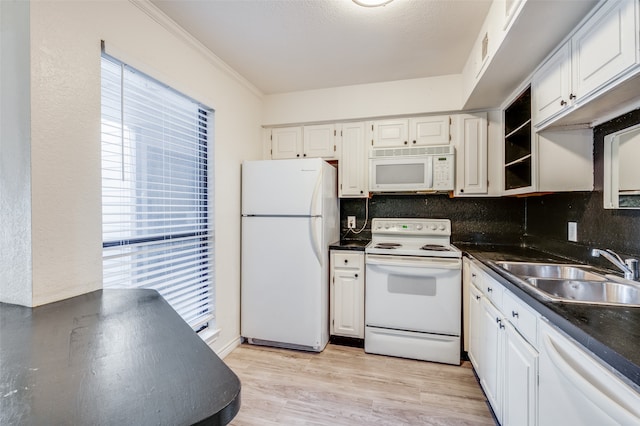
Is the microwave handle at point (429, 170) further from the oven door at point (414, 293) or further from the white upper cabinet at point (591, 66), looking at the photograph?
the white upper cabinet at point (591, 66)

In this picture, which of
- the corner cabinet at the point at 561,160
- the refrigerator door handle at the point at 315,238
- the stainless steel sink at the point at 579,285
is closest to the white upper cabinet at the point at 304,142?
the refrigerator door handle at the point at 315,238

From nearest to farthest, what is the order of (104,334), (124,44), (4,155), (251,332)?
(104,334) → (4,155) → (124,44) → (251,332)

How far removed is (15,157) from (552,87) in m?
2.68

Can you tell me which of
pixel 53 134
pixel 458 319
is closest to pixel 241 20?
pixel 53 134

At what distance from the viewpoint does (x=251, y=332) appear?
2.71 meters

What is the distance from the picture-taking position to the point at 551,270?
5.91 ft

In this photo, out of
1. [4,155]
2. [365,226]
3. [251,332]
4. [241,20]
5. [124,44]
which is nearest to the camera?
[4,155]

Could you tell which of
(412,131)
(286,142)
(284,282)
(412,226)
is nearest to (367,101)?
(412,131)

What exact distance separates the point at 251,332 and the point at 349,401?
1.14 metres

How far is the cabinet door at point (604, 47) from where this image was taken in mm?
1093

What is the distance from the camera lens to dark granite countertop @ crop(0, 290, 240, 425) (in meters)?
0.53

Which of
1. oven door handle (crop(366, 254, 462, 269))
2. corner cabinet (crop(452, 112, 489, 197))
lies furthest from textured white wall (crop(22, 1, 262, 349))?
corner cabinet (crop(452, 112, 489, 197))

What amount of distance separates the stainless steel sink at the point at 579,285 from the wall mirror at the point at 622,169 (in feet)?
1.28

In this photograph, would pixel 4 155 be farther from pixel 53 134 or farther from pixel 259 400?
pixel 259 400
